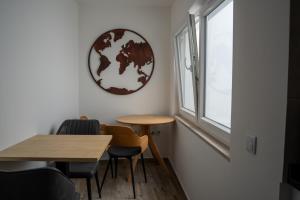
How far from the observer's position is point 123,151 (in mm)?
2697

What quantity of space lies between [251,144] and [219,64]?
970 mm

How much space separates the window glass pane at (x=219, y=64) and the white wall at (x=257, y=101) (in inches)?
14.6

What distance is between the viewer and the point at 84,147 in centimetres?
178

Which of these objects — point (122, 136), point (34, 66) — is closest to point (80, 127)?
point (122, 136)

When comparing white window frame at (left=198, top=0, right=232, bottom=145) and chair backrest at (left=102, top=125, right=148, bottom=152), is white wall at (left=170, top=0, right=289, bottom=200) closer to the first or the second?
white window frame at (left=198, top=0, right=232, bottom=145)

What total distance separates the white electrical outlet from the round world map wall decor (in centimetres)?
256

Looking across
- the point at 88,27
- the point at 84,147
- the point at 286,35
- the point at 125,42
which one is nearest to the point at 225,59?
the point at 286,35

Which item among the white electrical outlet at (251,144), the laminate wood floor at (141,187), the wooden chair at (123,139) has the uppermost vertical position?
the white electrical outlet at (251,144)

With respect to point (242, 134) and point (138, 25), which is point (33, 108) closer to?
point (242, 134)

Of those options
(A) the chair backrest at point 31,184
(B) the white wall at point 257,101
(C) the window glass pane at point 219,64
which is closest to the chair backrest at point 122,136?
(C) the window glass pane at point 219,64

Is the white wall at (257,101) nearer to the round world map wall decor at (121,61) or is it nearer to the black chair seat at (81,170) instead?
the black chair seat at (81,170)

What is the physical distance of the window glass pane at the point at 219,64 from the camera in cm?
176

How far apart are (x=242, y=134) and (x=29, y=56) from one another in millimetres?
1883

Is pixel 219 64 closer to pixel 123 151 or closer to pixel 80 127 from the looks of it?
pixel 123 151
